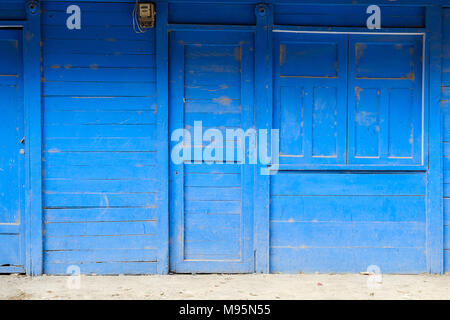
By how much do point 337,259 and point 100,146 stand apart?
284cm

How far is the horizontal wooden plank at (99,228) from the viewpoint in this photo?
5066 millimetres

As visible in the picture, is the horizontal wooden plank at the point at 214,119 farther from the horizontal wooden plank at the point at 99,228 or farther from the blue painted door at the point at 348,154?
the horizontal wooden plank at the point at 99,228

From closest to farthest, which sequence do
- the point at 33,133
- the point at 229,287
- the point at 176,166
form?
the point at 229,287 < the point at 33,133 < the point at 176,166

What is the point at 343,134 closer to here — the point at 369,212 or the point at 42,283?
the point at 369,212

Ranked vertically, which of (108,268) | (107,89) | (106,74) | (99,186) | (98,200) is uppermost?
(106,74)

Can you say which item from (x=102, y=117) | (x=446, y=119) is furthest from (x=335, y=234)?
(x=102, y=117)

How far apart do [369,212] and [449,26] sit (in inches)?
86.3

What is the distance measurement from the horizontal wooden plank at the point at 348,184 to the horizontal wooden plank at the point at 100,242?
1473 millimetres

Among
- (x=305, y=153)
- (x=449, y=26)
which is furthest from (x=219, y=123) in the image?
(x=449, y=26)

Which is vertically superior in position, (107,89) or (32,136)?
(107,89)

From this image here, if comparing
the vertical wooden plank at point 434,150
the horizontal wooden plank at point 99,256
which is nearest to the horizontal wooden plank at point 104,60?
the horizontal wooden plank at point 99,256

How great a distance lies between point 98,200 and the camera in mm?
5070

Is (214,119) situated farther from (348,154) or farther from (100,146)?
(348,154)

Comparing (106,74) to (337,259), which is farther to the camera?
(337,259)
